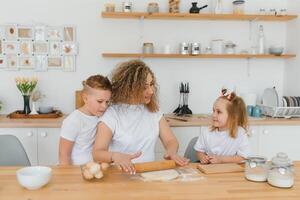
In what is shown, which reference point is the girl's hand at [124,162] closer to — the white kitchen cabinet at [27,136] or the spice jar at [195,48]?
the white kitchen cabinet at [27,136]

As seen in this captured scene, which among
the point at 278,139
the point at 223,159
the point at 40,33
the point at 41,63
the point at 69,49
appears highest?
the point at 40,33

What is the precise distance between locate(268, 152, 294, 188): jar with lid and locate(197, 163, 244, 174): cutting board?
204 mm

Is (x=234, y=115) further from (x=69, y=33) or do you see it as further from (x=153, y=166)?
(x=69, y=33)

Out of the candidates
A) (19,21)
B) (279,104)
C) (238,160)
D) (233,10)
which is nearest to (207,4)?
(233,10)

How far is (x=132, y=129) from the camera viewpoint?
5.74 feet

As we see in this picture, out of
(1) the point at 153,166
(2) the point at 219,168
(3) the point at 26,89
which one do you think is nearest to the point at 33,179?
(1) the point at 153,166

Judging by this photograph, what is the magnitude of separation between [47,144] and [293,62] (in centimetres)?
252

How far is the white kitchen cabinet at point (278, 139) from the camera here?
2.87 metres

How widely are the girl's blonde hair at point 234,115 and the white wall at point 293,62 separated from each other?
154 centimetres

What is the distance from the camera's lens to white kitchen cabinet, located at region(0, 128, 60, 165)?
2.62 meters

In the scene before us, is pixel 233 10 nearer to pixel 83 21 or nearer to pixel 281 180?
pixel 83 21

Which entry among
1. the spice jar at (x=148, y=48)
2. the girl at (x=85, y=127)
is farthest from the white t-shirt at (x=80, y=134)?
the spice jar at (x=148, y=48)

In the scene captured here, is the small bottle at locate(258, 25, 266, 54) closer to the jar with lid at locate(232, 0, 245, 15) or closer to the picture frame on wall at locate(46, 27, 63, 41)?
the jar with lid at locate(232, 0, 245, 15)

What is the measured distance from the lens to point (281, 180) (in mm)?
1256
